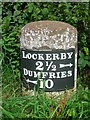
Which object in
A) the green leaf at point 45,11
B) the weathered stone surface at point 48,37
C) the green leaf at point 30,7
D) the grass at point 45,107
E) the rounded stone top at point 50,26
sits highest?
the green leaf at point 30,7

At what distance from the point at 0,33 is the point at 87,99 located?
1479mm

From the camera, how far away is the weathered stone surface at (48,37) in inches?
155

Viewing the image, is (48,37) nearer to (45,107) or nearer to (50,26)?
(50,26)

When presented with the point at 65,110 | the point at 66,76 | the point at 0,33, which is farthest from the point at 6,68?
the point at 65,110

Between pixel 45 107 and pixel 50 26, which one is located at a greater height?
pixel 50 26

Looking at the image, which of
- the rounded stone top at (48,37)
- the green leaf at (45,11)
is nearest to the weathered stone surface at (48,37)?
the rounded stone top at (48,37)

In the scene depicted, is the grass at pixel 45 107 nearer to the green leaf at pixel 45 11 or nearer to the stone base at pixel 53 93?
the stone base at pixel 53 93

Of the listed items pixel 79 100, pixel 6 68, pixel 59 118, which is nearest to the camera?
pixel 59 118

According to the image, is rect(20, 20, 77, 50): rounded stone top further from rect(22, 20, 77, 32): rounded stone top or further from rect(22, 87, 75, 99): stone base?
rect(22, 87, 75, 99): stone base

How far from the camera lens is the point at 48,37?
3928 mm

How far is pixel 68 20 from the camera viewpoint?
465 cm

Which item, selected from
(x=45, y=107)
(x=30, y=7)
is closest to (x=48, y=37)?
(x=45, y=107)

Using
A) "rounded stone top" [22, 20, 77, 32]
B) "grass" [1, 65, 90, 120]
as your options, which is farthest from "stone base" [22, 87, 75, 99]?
"rounded stone top" [22, 20, 77, 32]

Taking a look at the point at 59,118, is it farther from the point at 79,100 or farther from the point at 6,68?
the point at 6,68
